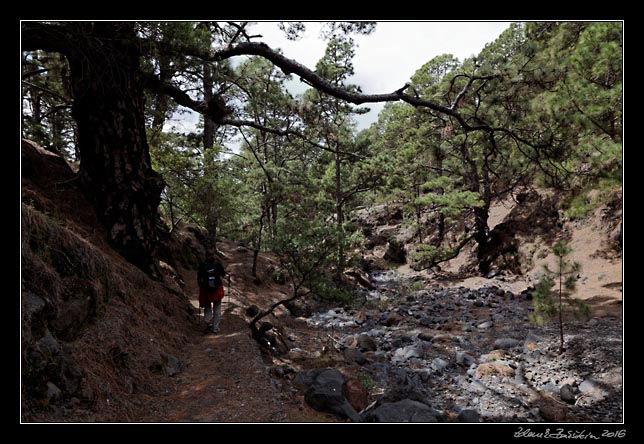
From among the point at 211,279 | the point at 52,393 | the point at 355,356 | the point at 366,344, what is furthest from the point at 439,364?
the point at 52,393

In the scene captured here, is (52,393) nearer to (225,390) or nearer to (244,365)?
(225,390)

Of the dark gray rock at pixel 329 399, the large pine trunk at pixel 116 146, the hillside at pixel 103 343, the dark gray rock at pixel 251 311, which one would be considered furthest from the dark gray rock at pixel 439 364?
the large pine trunk at pixel 116 146

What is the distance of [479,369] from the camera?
19.8 feet

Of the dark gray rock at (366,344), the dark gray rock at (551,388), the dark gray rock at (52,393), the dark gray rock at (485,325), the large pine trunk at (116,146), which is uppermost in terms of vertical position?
the large pine trunk at (116,146)

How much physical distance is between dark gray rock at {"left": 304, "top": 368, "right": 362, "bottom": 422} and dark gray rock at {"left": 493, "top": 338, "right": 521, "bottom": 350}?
15.1 feet

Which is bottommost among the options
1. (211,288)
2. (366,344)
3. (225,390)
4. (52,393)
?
(366,344)

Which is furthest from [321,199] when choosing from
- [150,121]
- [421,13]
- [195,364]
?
[421,13]

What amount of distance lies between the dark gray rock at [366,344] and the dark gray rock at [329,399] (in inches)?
133

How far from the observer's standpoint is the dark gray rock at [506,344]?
22.9 feet

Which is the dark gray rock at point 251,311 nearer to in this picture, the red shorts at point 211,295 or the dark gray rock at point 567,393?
the red shorts at point 211,295

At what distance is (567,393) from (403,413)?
2.91 m

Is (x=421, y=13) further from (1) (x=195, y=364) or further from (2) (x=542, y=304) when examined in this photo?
(1) (x=195, y=364)
